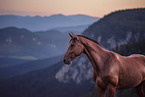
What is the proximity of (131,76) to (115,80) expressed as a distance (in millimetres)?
544

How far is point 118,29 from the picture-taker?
106 m

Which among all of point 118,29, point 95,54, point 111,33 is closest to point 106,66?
point 95,54

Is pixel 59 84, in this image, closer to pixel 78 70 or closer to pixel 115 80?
pixel 78 70

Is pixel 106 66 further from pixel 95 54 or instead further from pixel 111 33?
pixel 111 33

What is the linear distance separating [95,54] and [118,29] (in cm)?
10753

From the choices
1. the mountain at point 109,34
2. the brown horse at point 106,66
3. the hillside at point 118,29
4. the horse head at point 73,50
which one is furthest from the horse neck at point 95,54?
the mountain at point 109,34

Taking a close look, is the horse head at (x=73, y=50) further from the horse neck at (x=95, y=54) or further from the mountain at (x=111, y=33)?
the mountain at (x=111, y=33)

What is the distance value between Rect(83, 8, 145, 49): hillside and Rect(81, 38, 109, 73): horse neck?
87.5 metres

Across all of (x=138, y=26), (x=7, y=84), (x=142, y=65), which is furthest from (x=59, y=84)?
(x=142, y=65)

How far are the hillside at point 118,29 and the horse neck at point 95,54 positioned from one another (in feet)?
287

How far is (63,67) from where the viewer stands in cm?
12031

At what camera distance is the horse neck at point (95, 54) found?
3943 millimetres

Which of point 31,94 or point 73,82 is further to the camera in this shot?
point 31,94

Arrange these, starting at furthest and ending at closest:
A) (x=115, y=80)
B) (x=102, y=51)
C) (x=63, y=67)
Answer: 1. (x=63, y=67)
2. (x=102, y=51)
3. (x=115, y=80)
